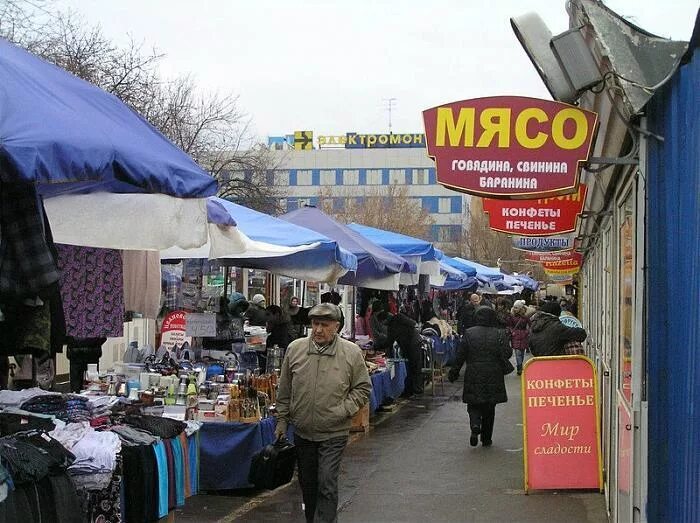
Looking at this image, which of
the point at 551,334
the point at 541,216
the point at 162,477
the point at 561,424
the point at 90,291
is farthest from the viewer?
the point at 551,334

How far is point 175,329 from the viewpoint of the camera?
11875 millimetres

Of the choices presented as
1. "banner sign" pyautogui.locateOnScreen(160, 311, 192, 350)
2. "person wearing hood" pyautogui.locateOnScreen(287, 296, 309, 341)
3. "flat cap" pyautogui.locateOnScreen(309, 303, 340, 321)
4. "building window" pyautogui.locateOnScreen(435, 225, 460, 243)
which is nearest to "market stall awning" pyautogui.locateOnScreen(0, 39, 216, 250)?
"flat cap" pyautogui.locateOnScreen(309, 303, 340, 321)

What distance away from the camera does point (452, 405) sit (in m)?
16.9

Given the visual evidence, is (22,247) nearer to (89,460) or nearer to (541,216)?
(89,460)

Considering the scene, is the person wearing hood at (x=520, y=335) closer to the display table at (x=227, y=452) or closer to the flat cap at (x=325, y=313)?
the display table at (x=227, y=452)

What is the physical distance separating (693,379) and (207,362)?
753cm

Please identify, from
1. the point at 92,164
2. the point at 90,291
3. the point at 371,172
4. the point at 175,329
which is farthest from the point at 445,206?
the point at 92,164

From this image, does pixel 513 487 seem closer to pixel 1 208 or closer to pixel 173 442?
pixel 173 442

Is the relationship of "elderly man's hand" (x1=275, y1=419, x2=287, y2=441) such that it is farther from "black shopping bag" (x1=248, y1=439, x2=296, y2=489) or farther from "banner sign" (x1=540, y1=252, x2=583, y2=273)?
"banner sign" (x1=540, y1=252, x2=583, y2=273)

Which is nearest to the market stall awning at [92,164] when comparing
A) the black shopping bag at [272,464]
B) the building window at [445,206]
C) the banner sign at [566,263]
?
the black shopping bag at [272,464]

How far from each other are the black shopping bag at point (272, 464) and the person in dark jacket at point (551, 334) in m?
3.74

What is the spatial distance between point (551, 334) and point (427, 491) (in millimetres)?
2140

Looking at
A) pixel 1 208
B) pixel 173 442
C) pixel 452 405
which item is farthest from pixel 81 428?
pixel 452 405

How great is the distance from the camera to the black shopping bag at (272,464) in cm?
722
